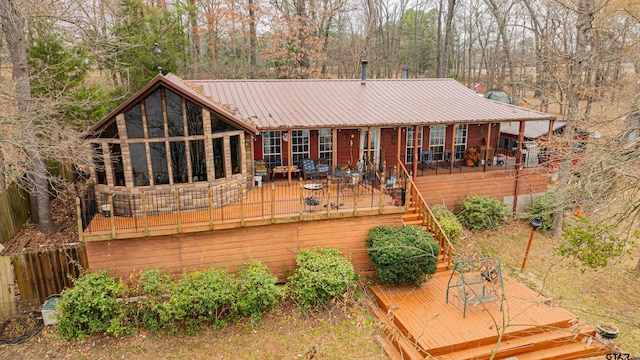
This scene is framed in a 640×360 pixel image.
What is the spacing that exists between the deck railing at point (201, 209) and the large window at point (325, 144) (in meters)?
3.34

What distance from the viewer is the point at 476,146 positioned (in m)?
17.2

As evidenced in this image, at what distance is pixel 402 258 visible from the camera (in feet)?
34.4

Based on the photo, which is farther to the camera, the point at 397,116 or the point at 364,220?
the point at 397,116

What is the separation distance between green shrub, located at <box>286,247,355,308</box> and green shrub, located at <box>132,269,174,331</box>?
2.94m

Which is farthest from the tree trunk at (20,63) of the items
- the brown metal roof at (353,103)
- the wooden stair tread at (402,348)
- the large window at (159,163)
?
the wooden stair tread at (402,348)

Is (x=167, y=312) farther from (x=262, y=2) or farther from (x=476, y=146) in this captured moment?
(x=262, y=2)

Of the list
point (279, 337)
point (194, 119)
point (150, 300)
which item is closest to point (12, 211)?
point (150, 300)

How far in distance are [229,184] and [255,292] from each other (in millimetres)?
3383

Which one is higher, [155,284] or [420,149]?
[420,149]

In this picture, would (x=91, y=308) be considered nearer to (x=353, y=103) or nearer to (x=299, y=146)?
(x=299, y=146)

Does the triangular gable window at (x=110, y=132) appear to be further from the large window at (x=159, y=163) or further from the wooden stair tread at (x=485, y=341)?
the wooden stair tread at (x=485, y=341)

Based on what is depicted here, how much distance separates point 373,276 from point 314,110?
6098mm

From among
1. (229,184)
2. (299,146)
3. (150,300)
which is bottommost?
(150,300)

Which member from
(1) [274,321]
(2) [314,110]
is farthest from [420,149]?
(1) [274,321]
